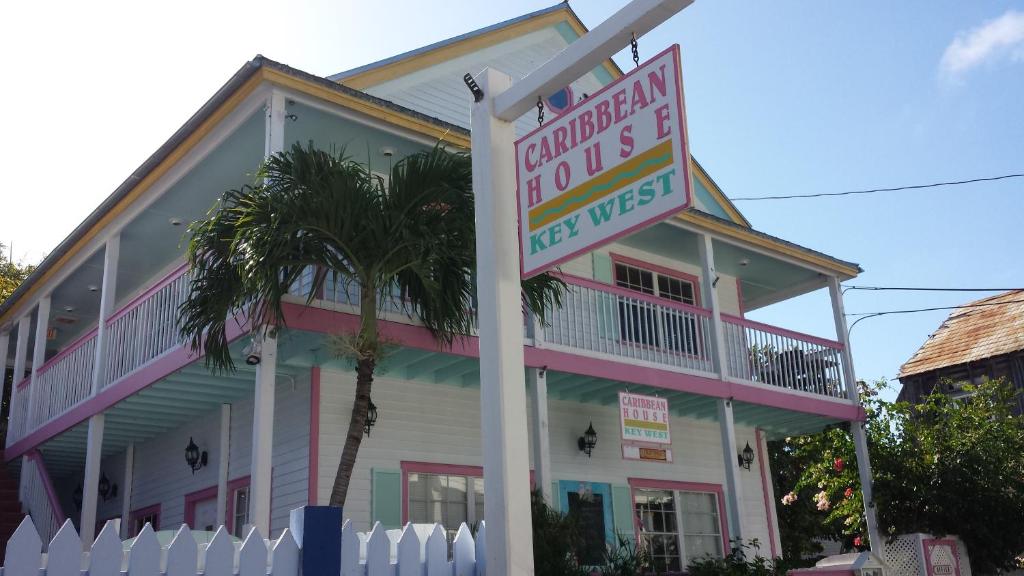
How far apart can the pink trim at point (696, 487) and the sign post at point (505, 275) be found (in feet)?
33.0

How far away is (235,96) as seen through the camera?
9.97 meters

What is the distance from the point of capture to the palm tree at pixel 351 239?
25.9 ft

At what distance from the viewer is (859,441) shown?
1495 centimetres

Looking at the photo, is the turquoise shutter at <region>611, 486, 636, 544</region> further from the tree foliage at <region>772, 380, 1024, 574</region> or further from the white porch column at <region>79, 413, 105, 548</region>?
the white porch column at <region>79, 413, 105, 548</region>

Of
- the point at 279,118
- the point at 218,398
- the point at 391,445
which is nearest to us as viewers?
the point at 279,118

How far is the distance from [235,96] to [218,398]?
420 centimetres

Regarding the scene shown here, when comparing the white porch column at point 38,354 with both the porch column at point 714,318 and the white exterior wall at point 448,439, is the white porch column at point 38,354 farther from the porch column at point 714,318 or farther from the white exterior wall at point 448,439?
the porch column at point 714,318

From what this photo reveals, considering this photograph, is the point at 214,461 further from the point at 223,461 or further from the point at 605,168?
the point at 605,168

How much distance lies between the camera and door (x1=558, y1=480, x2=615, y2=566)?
13.0 metres

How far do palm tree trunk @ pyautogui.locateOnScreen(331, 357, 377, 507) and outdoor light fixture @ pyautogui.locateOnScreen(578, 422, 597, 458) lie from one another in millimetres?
5724

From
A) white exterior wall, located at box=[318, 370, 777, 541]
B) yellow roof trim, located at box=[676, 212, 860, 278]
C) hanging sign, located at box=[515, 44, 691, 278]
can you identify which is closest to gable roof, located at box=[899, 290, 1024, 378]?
yellow roof trim, located at box=[676, 212, 860, 278]

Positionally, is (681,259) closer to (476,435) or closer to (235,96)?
(476,435)

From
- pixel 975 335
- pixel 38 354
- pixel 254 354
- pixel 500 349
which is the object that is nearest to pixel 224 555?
pixel 500 349

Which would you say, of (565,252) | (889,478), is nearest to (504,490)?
(565,252)
